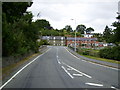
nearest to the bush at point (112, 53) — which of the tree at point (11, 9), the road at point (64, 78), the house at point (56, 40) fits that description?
the road at point (64, 78)

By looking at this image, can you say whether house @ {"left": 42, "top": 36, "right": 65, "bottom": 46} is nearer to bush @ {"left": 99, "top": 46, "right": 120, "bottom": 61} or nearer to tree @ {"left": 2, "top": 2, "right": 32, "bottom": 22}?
bush @ {"left": 99, "top": 46, "right": 120, "bottom": 61}

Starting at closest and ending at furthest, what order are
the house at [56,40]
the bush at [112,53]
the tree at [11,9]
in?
the tree at [11,9] < the bush at [112,53] < the house at [56,40]

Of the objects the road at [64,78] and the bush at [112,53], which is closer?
the road at [64,78]

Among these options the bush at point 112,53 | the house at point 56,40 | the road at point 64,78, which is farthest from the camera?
the house at point 56,40

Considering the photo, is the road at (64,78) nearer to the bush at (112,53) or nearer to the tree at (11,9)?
the tree at (11,9)

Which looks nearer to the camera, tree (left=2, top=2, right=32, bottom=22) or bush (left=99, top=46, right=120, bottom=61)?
tree (left=2, top=2, right=32, bottom=22)

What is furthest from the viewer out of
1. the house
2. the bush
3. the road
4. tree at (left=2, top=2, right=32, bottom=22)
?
the house

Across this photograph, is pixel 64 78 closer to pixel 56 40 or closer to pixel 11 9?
pixel 11 9

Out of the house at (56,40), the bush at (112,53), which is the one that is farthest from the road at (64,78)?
the house at (56,40)

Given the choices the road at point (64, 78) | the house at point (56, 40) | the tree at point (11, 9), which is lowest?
the road at point (64, 78)

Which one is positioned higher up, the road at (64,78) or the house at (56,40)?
the house at (56,40)

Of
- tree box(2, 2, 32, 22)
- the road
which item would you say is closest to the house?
tree box(2, 2, 32, 22)

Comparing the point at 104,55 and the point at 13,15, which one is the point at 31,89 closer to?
the point at 13,15

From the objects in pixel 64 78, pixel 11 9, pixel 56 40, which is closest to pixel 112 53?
pixel 11 9
